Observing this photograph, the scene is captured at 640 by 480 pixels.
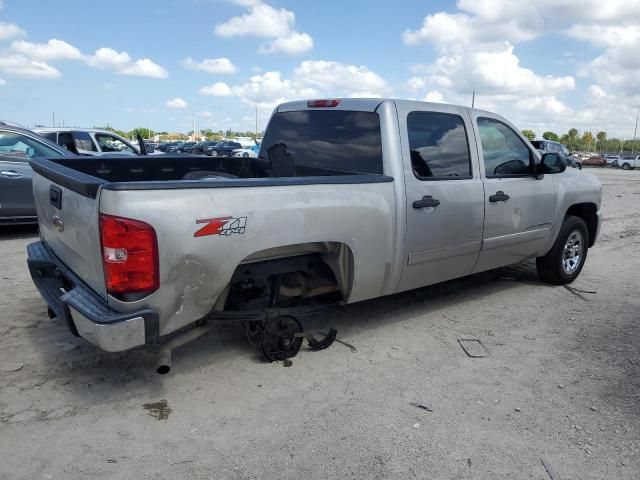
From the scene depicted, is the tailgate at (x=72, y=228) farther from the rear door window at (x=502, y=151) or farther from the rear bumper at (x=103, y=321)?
the rear door window at (x=502, y=151)

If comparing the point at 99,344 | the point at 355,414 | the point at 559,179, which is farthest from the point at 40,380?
the point at 559,179

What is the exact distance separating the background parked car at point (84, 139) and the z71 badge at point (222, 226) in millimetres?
9497

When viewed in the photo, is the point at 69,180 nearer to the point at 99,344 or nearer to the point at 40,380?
the point at 99,344

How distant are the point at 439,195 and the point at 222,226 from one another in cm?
197

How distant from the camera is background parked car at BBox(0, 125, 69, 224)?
25.4 feet

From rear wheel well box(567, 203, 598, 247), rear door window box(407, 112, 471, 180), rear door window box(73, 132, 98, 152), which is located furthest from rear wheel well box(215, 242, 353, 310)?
rear door window box(73, 132, 98, 152)

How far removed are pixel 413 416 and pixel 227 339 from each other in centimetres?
170

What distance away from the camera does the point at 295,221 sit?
3.35 m

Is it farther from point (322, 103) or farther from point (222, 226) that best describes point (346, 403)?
point (322, 103)

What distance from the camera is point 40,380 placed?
11.4 feet

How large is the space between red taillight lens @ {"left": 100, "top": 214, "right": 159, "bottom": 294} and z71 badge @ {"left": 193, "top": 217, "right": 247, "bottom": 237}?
28cm

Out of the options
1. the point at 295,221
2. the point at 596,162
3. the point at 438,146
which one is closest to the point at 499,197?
the point at 438,146

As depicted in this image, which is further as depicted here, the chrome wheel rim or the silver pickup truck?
the chrome wheel rim

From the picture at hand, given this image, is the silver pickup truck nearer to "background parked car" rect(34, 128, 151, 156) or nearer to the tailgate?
the tailgate
